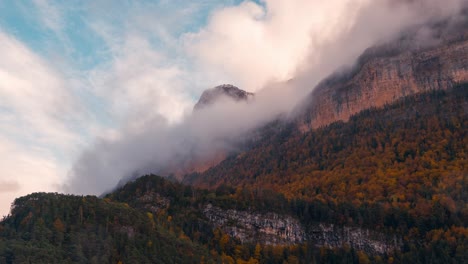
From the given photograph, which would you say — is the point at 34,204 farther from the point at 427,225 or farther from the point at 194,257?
the point at 427,225

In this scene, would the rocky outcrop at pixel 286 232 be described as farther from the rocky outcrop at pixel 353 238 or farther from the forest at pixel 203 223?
the forest at pixel 203 223

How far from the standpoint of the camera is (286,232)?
7190 inches

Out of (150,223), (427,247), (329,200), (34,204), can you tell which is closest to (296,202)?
(329,200)

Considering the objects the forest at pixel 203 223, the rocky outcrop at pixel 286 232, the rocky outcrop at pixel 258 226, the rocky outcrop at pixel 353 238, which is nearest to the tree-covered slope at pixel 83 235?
the forest at pixel 203 223

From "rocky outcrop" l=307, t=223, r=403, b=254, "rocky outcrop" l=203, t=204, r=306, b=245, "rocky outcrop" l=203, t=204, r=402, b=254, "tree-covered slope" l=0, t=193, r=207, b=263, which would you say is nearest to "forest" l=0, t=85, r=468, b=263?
"tree-covered slope" l=0, t=193, r=207, b=263

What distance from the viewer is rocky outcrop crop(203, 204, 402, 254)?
579 ft

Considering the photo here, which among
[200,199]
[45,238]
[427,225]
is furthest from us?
[200,199]

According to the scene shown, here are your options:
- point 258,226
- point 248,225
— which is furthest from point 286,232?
point 248,225

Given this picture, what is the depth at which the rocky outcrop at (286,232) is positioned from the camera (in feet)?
579

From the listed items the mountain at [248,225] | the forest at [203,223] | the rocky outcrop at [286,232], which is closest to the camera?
the forest at [203,223]

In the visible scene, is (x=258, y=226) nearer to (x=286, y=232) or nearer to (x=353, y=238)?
(x=286, y=232)

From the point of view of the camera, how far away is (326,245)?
180m

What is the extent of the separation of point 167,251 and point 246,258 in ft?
112

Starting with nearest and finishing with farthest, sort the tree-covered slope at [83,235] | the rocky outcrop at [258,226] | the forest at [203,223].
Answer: the tree-covered slope at [83,235] < the forest at [203,223] < the rocky outcrop at [258,226]
